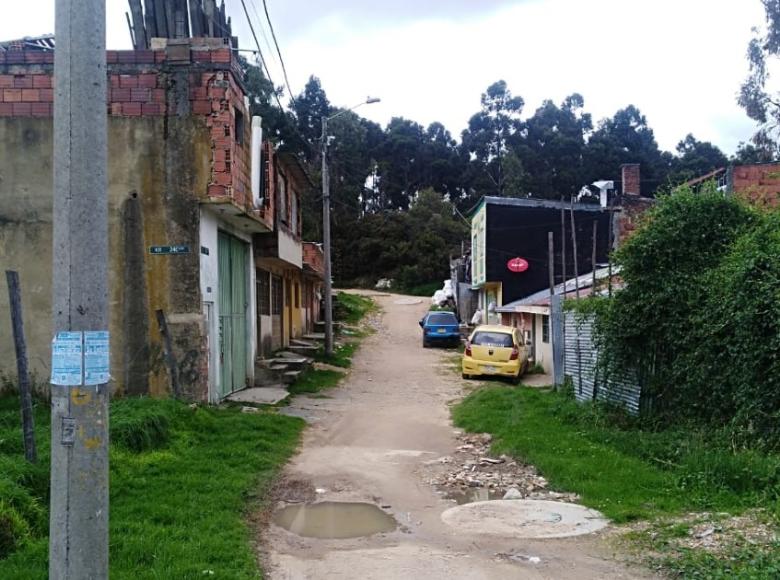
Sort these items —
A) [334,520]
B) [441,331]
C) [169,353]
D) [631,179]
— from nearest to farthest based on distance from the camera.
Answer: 1. [334,520]
2. [169,353]
3. [631,179]
4. [441,331]

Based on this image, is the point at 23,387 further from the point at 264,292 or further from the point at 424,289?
the point at 424,289

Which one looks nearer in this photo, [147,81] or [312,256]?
[147,81]

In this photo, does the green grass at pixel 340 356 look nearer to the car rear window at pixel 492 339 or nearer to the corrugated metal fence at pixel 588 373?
the car rear window at pixel 492 339

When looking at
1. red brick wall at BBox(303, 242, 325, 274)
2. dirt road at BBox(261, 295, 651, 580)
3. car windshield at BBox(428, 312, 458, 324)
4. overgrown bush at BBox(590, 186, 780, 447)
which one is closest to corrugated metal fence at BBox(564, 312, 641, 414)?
overgrown bush at BBox(590, 186, 780, 447)

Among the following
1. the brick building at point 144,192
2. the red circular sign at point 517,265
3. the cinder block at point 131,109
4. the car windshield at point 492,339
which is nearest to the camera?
the brick building at point 144,192

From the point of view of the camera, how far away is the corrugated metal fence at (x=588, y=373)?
11.3 metres

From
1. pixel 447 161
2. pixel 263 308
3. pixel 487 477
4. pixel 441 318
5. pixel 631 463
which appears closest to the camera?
pixel 631 463

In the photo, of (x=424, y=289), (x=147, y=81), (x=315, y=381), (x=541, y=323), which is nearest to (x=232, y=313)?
(x=315, y=381)

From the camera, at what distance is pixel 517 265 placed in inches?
1239

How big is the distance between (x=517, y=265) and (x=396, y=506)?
24667 millimetres

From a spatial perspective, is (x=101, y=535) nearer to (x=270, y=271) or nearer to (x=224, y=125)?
(x=224, y=125)

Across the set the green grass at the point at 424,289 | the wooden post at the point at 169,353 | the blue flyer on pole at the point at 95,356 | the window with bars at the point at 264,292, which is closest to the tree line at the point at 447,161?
the green grass at the point at 424,289

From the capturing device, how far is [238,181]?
12.7 m

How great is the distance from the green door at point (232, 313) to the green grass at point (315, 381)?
143 cm
